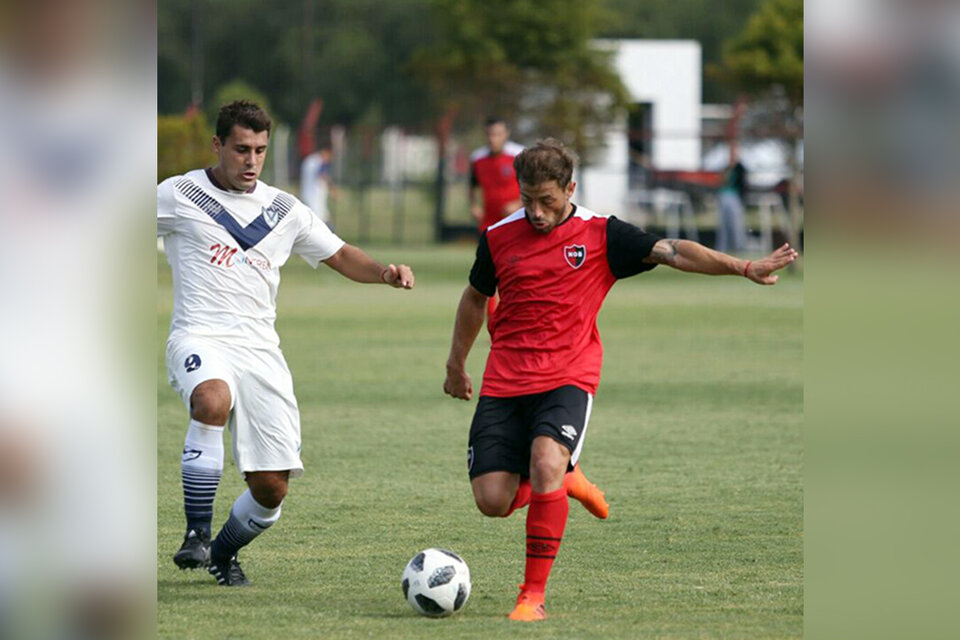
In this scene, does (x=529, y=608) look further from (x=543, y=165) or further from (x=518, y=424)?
(x=543, y=165)

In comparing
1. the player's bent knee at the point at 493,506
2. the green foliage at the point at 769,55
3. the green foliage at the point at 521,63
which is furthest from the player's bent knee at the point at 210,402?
the green foliage at the point at 521,63

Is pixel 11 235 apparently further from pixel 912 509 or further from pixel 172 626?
pixel 172 626

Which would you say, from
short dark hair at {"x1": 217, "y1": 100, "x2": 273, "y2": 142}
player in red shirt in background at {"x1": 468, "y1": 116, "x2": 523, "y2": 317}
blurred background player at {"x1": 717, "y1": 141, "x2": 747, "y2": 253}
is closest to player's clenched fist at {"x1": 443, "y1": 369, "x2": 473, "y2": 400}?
short dark hair at {"x1": 217, "y1": 100, "x2": 273, "y2": 142}

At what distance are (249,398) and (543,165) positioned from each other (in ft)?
4.96

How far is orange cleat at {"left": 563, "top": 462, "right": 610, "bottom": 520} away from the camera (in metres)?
6.43

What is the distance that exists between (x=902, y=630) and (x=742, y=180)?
2777 cm

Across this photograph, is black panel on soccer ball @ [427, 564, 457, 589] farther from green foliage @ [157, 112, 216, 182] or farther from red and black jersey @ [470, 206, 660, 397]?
green foliage @ [157, 112, 216, 182]

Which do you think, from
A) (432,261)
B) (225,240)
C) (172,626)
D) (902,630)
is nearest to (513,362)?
(225,240)

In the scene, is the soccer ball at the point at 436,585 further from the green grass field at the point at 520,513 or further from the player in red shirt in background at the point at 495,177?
the player in red shirt in background at the point at 495,177

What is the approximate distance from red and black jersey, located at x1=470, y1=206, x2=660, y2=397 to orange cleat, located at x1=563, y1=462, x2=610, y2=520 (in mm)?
442

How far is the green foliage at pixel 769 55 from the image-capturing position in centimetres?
3534

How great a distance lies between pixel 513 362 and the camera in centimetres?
625

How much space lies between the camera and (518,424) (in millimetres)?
6180

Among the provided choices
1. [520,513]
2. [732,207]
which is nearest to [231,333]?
[520,513]
